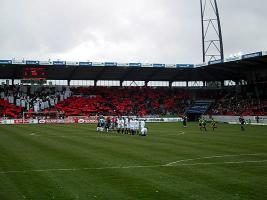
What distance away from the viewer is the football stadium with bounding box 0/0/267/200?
14.0m

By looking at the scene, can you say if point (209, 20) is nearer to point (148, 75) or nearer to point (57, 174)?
point (148, 75)

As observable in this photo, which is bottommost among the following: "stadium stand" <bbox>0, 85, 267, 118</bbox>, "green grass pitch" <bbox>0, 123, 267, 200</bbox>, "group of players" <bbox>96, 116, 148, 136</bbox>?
"green grass pitch" <bbox>0, 123, 267, 200</bbox>

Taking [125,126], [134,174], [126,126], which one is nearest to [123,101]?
[125,126]

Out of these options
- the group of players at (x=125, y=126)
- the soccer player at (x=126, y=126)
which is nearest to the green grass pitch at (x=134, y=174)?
the group of players at (x=125, y=126)

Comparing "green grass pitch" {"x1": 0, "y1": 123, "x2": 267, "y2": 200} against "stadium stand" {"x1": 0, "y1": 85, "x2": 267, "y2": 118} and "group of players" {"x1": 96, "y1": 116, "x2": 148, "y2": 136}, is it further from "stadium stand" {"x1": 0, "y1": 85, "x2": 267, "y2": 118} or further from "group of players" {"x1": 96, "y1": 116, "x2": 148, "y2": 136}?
"stadium stand" {"x1": 0, "y1": 85, "x2": 267, "y2": 118}

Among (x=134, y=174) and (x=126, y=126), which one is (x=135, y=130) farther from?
(x=134, y=174)

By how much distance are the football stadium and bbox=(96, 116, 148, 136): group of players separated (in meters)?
0.11

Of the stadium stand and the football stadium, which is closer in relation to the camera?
the football stadium

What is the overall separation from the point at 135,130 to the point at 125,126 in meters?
1.43

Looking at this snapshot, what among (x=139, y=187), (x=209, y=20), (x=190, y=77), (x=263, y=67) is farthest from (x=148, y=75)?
(x=139, y=187)

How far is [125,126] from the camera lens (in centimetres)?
4075

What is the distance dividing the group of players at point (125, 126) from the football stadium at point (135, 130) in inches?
4.4

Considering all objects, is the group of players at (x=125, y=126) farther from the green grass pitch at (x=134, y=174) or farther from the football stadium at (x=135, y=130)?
the green grass pitch at (x=134, y=174)

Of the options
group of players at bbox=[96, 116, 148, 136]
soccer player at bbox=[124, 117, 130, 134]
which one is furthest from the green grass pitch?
soccer player at bbox=[124, 117, 130, 134]
